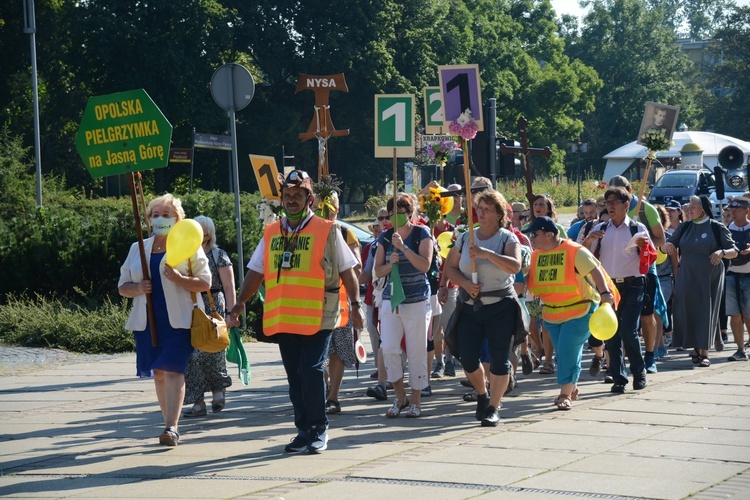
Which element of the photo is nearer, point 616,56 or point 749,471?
point 749,471

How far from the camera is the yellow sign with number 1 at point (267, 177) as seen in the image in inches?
489

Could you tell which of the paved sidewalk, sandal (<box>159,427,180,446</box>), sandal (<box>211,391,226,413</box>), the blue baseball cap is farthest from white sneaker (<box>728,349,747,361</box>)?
sandal (<box>159,427,180,446</box>)

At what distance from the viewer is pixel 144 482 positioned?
7.32 m

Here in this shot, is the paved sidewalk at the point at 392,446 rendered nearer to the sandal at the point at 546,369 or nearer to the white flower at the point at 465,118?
the sandal at the point at 546,369

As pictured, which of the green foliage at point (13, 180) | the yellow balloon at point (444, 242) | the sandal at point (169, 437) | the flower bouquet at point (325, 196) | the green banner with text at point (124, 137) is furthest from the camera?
the green foliage at point (13, 180)

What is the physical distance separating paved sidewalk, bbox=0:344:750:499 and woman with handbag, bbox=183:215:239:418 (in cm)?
17

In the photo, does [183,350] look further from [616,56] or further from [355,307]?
[616,56]

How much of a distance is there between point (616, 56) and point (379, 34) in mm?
44543

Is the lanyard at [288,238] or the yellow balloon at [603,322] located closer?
the lanyard at [288,238]

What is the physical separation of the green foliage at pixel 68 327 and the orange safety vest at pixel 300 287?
281 inches

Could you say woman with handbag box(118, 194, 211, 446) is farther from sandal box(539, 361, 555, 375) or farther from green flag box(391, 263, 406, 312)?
sandal box(539, 361, 555, 375)

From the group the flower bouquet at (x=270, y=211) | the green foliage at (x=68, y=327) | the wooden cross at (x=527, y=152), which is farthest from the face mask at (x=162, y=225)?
the green foliage at (x=68, y=327)

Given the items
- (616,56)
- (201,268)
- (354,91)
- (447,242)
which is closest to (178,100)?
(354,91)

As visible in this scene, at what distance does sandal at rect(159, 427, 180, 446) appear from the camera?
857 centimetres
